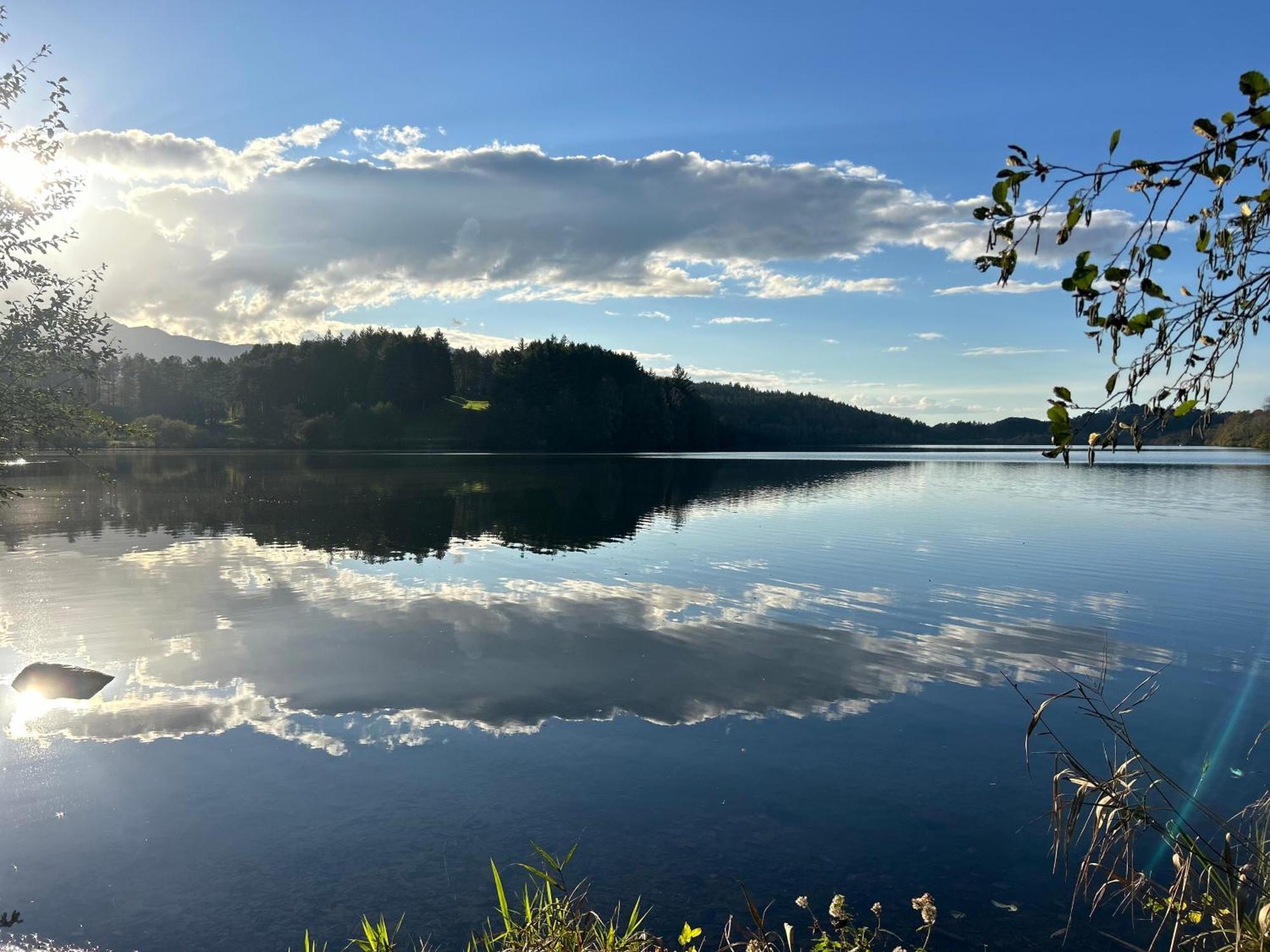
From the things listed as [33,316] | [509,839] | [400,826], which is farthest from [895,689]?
[33,316]

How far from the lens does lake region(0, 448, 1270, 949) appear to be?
8.30 metres

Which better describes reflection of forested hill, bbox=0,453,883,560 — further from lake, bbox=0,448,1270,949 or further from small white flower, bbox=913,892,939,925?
small white flower, bbox=913,892,939,925

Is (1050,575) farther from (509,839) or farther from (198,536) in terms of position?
(198,536)

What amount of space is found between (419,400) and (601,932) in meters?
159

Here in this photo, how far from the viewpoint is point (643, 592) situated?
76.0 feet

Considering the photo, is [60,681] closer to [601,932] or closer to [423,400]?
[601,932]

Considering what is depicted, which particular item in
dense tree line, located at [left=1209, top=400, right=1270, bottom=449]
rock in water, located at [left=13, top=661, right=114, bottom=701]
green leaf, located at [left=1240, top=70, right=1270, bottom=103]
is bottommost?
rock in water, located at [left=13, top=661, right=114, bottom=701]

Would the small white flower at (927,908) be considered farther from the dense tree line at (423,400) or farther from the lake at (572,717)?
the dense tree line at (423,400)

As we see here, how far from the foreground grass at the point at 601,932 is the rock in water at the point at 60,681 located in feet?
31.8

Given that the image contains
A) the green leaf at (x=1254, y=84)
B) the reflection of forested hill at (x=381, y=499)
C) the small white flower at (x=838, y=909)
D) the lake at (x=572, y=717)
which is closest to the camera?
the green leaf at (x=1254, y=84)

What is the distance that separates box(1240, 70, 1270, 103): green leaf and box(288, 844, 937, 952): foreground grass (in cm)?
486

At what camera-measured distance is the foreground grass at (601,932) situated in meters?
5.58

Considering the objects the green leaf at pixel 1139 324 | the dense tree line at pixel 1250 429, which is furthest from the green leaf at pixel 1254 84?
the dense tree line at pixel 1250 429

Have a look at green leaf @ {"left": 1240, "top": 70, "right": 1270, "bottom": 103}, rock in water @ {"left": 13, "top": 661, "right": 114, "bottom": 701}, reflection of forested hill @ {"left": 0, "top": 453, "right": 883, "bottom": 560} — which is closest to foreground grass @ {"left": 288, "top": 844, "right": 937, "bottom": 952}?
green leaf @ {"left": 1240, "top": 70, "right": 1270, "bottom": 103}
